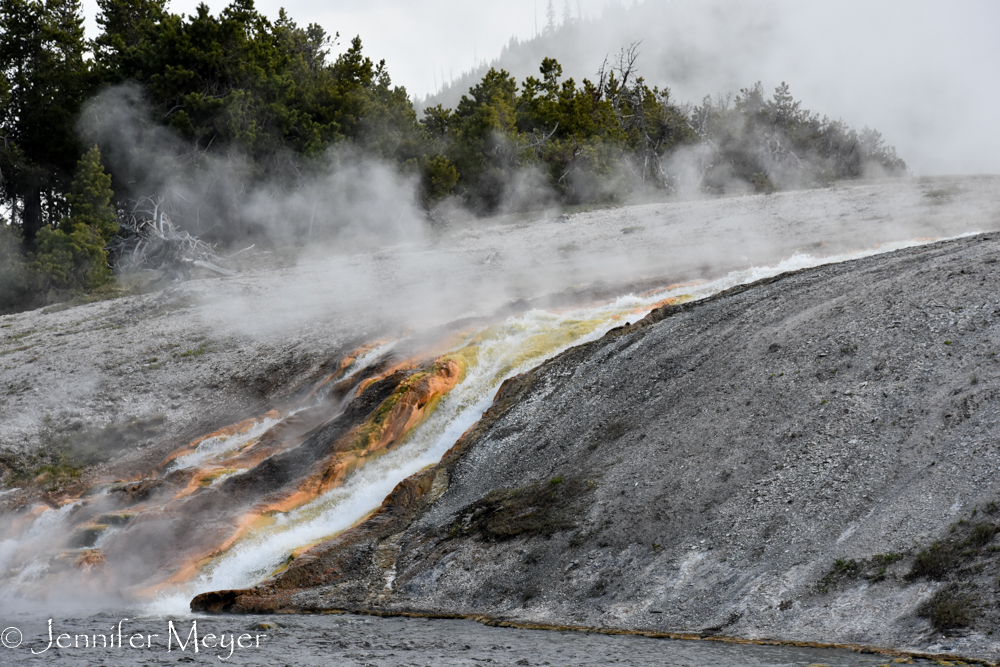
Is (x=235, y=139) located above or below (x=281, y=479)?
above

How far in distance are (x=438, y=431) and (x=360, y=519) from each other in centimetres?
215

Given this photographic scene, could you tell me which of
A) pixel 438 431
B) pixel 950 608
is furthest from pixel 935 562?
pixel 438 431

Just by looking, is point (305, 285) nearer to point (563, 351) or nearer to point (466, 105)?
point (563, 351)

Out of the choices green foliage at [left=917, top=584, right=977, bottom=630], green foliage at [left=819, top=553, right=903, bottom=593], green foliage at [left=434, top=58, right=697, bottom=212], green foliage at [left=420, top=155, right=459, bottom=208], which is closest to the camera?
green foliage at [left=917, top=584, right=977, bottom=630]

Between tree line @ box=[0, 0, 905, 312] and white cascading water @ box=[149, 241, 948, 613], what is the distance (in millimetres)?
14704

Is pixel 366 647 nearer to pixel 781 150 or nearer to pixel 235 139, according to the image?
pixel 235 139

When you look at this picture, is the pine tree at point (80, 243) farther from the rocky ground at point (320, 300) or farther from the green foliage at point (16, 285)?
the rocky ground at point (320, 300)

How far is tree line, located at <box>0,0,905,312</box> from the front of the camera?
27.0 metres

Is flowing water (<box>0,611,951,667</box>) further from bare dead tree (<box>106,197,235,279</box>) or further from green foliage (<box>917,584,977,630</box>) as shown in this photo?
bare dead tree (<box>106,197,235,279</box>)

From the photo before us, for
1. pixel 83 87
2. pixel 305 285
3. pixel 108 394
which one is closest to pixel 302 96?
pixel 83 87

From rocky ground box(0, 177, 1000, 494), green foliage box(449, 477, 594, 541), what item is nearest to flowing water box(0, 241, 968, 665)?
green foliage box(449, 477, 594, 541)

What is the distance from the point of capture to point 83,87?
28.2 meters

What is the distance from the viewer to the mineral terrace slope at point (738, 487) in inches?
234

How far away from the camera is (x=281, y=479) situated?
1057cm
